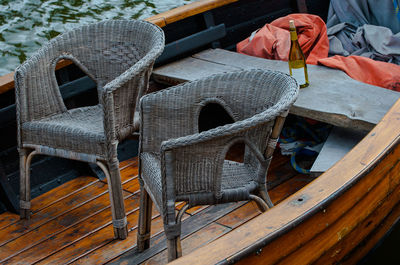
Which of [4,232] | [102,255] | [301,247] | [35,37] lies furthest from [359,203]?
[35,37]

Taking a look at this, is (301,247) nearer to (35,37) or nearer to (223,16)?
(223,16)

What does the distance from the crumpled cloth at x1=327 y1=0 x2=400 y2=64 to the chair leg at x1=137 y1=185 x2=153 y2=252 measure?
1.85 meters

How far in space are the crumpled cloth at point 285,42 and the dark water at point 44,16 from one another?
0.86m

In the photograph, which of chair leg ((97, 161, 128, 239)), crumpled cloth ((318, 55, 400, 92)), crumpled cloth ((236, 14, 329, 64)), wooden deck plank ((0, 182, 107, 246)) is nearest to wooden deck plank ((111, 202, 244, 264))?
chair leg ((97, 161, 128, 239))

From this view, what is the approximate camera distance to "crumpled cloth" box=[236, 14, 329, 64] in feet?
11.3

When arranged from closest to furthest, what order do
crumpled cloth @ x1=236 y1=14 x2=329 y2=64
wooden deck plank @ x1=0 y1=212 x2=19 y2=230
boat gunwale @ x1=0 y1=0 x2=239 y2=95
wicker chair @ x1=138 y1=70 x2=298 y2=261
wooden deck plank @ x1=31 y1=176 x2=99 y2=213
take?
1. wicker chair @ x1=138 y1=70 x2=298 y2=261
2. wooden deck plank @ x1=0 y1=212 x2=19 y2=230
3. wooden deck plank @ x1=31 y1=176 x2=99 y2=213
4. boat gunwale @ x1=0 y1=0 x2=239 y2=95
5. crumpled cloth @ x1=236 y1=14 x2=329 y2=64

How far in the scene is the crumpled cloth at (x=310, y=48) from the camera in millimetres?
3143

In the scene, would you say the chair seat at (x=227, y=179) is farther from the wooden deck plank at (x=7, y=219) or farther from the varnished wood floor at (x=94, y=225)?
the wooden deck plank at (x=7, y=219)

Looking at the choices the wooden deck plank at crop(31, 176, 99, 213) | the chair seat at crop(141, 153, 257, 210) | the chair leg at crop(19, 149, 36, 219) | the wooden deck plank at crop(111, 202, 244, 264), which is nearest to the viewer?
the chair seat at crop(141, 153, 257, 210)

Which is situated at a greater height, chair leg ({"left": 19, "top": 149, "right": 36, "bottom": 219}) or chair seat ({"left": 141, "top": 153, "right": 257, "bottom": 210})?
chair seat ({"left": 141, "top": 153, "right": 257, "bottom": 210})

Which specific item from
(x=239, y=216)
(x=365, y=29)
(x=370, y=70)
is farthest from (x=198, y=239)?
(x=365, y=29)

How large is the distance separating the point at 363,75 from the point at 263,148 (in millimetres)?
1317

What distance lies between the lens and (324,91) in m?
2.89

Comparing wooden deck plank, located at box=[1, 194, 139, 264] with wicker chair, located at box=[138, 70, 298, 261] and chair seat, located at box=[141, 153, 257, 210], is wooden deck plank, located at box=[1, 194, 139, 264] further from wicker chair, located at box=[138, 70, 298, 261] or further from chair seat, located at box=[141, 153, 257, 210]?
chair seat, located at box=[141, 153, 257, 210]
